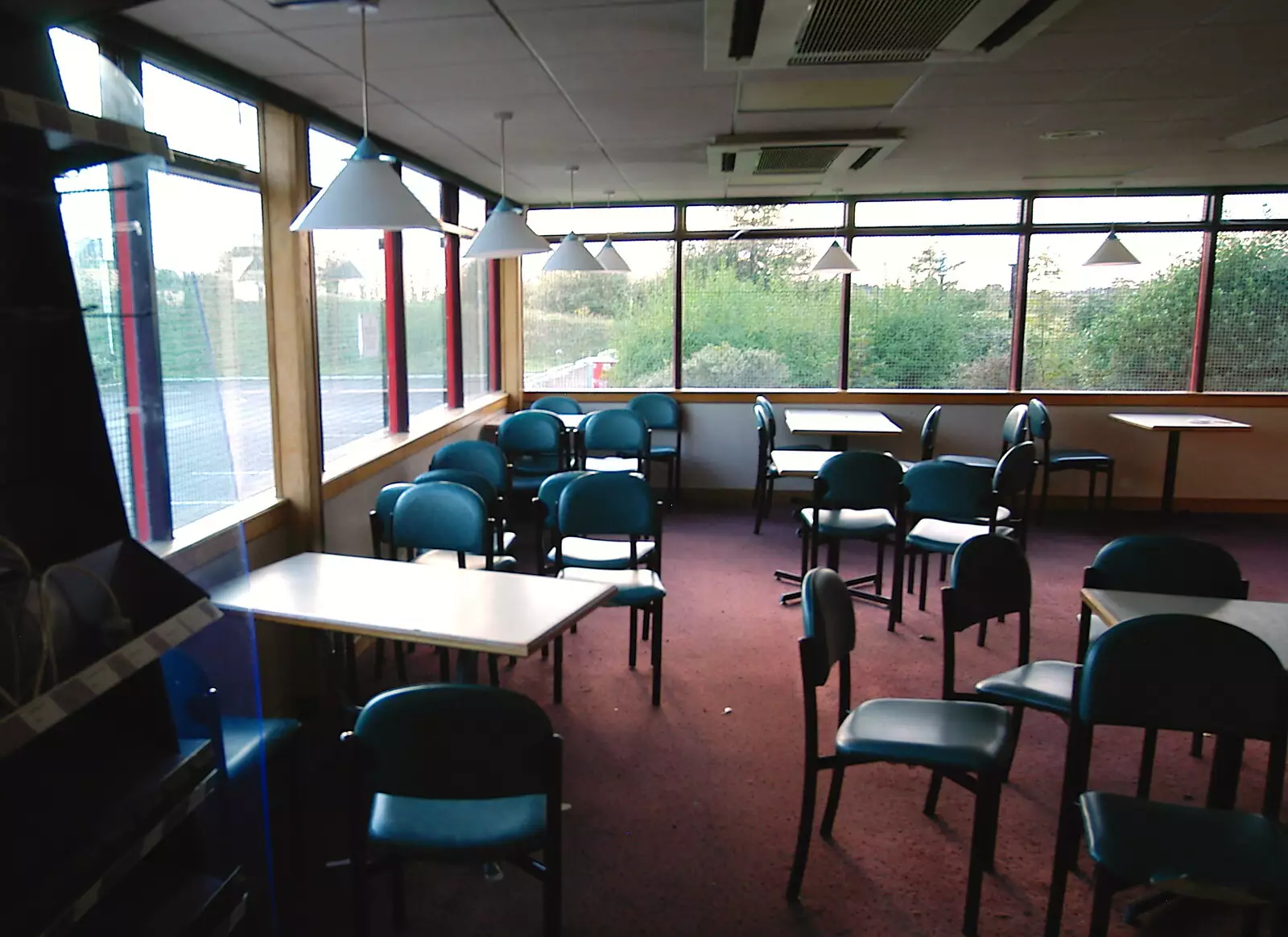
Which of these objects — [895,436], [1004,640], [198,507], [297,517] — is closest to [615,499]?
[297,517]

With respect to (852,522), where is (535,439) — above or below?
above

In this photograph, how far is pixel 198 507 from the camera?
330 centimetres

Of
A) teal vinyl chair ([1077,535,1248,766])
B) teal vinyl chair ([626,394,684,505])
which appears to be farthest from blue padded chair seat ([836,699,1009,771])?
teal vinyl chair ([626,394,684,505])

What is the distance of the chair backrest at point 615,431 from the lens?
6.48m

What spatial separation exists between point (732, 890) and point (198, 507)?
2241 mm

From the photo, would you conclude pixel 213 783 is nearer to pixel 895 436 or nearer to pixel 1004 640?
pixel 1004 640

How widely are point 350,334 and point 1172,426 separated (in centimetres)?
560

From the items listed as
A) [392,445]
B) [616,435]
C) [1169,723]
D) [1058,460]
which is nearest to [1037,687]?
[1169,723]

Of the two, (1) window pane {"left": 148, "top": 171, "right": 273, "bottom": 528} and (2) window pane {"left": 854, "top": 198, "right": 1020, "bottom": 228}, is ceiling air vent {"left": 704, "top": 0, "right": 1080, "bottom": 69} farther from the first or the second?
(2) window pane {"left": 854, "top": 198, "right": 1020, "bottom": 228}

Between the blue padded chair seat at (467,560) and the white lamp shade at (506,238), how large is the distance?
4.41 feet

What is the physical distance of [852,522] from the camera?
15.7 feet

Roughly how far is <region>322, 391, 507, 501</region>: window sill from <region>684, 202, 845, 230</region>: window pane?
2321mm

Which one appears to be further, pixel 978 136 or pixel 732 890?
pixel 978 136

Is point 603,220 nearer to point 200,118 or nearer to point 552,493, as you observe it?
point 552,493
